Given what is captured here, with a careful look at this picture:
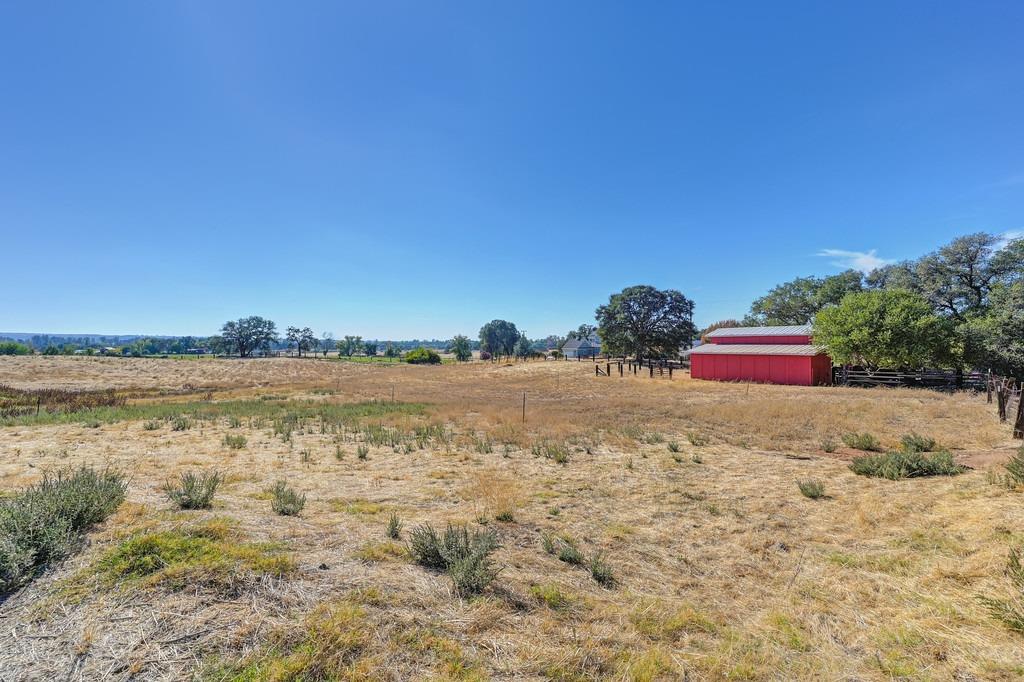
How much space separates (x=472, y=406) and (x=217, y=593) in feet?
61.4

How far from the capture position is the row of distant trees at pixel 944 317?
30.8 m

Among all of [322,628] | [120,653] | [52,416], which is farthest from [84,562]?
[52,416]

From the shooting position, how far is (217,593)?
3.87m

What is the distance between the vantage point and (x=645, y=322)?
6022 centimetres

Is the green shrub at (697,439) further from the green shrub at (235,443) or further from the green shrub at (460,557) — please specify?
the green shrub at (235,443)

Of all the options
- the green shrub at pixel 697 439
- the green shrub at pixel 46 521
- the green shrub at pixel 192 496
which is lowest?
the green shrub at pixel 697 439

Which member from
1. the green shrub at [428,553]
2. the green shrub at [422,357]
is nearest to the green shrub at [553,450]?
the green shrub at [428,553]

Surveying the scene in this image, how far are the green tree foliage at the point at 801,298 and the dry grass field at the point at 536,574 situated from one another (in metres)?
48.5

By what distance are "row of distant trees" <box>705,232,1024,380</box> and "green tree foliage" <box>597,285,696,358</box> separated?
2413 cm

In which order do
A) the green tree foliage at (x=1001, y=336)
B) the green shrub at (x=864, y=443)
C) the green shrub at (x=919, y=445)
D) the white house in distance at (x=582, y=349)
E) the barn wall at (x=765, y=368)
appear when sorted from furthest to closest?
the white house in distance at (x=582, y=349) → the barn wall at (x=765, y=368) → the green tree foliage at (x=1001, y=336) → the green shrub at (x=864, y=443) → the green shrub at (x=919, y=445)

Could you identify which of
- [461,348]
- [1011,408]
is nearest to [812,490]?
[1011,408]

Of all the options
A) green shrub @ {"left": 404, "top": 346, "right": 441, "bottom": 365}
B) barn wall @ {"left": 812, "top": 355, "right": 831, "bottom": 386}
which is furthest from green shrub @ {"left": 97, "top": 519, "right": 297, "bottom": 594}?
green shrub @ {"left": 404, "top": 346, "right": 441, "bottom": 365}

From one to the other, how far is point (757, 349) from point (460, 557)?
40953 millimetres

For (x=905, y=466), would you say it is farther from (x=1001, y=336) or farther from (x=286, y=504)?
(x=1001, y=336)
